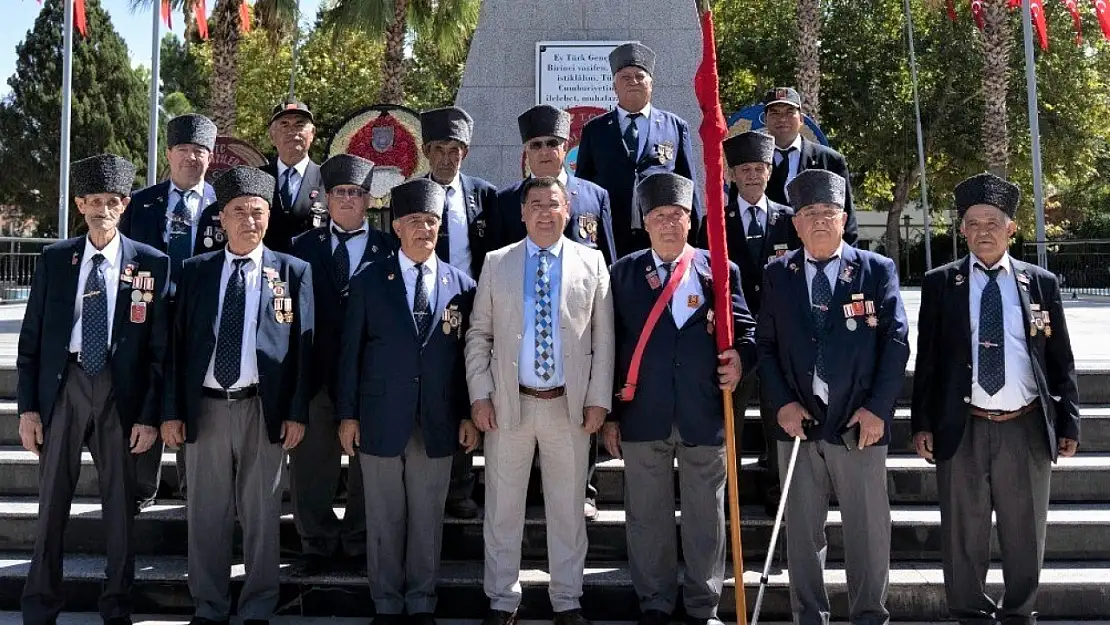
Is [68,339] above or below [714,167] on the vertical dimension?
below

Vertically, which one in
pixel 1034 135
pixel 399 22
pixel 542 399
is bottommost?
pixel 542 399

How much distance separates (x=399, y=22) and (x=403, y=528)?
590 inches

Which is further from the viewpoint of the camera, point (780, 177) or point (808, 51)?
point (808, 51)

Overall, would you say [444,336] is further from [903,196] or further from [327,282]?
[903,196]

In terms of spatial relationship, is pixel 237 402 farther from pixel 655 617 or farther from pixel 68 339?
pixel 655 617

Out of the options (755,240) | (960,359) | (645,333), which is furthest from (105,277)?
(960,359)

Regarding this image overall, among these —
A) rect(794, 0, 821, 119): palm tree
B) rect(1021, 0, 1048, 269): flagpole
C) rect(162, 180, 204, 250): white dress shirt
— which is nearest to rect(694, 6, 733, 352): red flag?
rect(162, 180, 204, 250): white dress shirt

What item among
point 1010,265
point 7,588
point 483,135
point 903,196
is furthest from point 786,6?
point 7,588

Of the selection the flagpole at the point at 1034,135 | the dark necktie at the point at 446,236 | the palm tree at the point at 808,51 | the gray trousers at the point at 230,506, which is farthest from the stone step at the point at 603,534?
the flagpole at the point at 1034,135

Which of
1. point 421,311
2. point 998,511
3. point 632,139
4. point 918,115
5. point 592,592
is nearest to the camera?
point 998,511

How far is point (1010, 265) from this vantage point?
4.51m

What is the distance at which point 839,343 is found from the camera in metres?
4.32

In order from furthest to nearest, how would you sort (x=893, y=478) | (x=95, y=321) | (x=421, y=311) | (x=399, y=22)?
1. (x=399, y=22)
2. (x=893, y=478)
3. (x=421, y=311)
4. (x=95, y=321)

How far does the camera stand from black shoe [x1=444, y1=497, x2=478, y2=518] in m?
5.35
